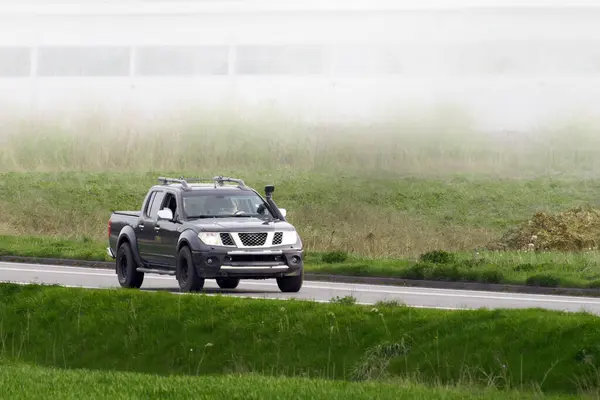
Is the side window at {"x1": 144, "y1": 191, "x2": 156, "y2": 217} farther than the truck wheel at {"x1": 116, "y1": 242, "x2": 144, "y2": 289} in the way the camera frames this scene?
Yes

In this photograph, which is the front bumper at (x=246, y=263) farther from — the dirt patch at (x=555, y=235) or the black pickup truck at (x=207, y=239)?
the dirt patch at (x=555, y=235)

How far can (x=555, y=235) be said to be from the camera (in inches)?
1700

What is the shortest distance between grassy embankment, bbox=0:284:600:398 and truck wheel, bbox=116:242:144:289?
2.43 m

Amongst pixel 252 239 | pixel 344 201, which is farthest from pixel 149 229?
pixel 344 201

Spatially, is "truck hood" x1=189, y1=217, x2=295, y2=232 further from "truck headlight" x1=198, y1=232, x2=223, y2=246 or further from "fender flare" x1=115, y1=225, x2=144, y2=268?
"fender flare" x1=115, y1=225, x2=144, y2=268

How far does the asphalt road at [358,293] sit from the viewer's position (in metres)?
26.8

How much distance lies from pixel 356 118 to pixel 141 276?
43.4 metres

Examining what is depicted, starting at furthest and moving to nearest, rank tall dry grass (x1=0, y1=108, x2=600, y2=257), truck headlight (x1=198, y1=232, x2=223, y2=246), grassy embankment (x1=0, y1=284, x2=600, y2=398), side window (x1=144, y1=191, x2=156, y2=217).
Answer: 1. tall dry grass (x1=0, y1=108, x2=600, y2=257)
2. side window (x1=144, y1=191, x2=156, y2=217)
3. truck headlight (x1=198, y1=232, x2=223, y2=246)
4. grassy embankment (x1=0, y1=284, x2=600, y2=398)

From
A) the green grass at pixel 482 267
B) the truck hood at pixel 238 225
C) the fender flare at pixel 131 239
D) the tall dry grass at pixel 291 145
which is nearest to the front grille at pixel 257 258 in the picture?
the truck hood at pixel 238 225

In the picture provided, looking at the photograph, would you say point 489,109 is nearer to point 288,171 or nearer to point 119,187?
point 288,171

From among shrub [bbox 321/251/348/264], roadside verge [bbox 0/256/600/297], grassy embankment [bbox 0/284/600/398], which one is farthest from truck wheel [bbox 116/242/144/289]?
shrub [bbox 321/251/348/264]

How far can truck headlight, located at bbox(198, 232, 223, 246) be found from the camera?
2670 centimetres

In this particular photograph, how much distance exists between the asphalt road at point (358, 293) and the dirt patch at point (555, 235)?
37.9 ft

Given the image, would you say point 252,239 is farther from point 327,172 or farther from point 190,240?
point 327,172
